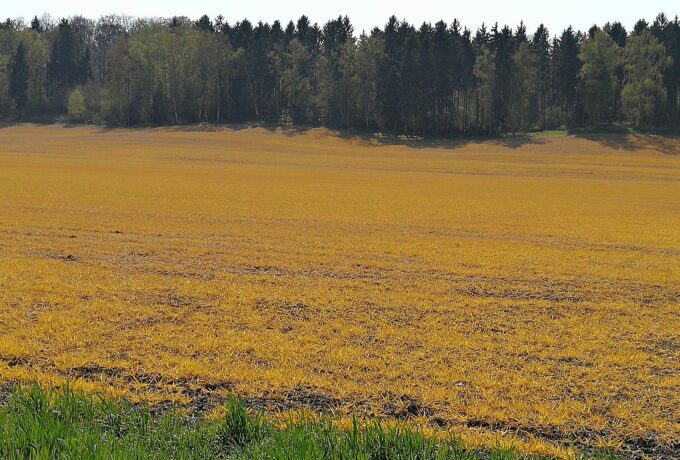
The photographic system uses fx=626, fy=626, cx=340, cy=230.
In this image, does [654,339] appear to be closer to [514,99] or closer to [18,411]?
[18,411]

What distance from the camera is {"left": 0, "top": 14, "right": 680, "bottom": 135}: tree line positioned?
91000 millimetres

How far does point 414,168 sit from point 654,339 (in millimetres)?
54440

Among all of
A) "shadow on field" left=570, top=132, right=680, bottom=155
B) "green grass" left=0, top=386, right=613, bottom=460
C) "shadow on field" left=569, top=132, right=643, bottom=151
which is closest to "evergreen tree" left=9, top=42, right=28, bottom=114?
"shadow on field" left=569, top=132, right=643, bottom=151

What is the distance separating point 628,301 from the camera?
12805 mm

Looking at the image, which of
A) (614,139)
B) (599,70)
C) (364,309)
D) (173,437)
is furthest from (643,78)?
(173,437)

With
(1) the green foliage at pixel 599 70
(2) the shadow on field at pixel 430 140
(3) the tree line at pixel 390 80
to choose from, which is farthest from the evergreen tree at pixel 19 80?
(1) the green foliage at pixel 599 70

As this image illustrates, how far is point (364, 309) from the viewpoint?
11.8m

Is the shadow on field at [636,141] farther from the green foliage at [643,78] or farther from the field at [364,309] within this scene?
the field at [364,309]

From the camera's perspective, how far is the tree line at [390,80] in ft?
299

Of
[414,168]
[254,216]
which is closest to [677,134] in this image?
[414,168]

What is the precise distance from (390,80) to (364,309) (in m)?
88.1

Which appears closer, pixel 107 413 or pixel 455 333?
pixel 107 413

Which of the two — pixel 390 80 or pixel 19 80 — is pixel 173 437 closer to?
pixel 390 80

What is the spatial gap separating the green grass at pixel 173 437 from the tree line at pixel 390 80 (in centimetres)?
9044
